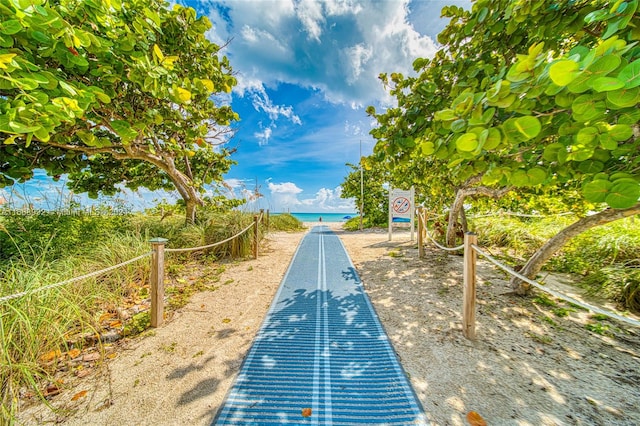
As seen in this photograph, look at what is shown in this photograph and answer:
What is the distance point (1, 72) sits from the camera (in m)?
1.50

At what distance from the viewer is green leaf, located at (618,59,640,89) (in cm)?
79

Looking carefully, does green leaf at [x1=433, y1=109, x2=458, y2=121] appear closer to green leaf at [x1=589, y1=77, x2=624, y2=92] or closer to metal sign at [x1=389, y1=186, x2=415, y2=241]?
green leaf at [x1=589, y1=77, x2=624, y2=92]

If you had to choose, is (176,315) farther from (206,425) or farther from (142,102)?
(142,102)

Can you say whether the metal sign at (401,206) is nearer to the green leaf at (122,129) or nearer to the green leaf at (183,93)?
the green leaf at (183,93)

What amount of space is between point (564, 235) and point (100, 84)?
6.15m

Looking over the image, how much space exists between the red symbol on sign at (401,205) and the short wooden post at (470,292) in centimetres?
566

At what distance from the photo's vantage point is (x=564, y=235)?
2.89 metres

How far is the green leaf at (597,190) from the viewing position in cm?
132

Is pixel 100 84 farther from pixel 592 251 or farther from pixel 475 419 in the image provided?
pixel 592 251

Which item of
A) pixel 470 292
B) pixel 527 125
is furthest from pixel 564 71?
pixel 470 292

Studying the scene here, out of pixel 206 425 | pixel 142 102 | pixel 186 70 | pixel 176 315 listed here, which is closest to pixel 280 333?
pixel 206 425

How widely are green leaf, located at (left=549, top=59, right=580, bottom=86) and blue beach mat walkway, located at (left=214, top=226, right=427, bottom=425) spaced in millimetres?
1944

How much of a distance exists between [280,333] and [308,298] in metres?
0.93

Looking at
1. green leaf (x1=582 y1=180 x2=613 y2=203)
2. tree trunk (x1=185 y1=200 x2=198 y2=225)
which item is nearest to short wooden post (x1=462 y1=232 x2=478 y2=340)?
green leaf (x1=582 y1=180 x2=613 y2=203)
